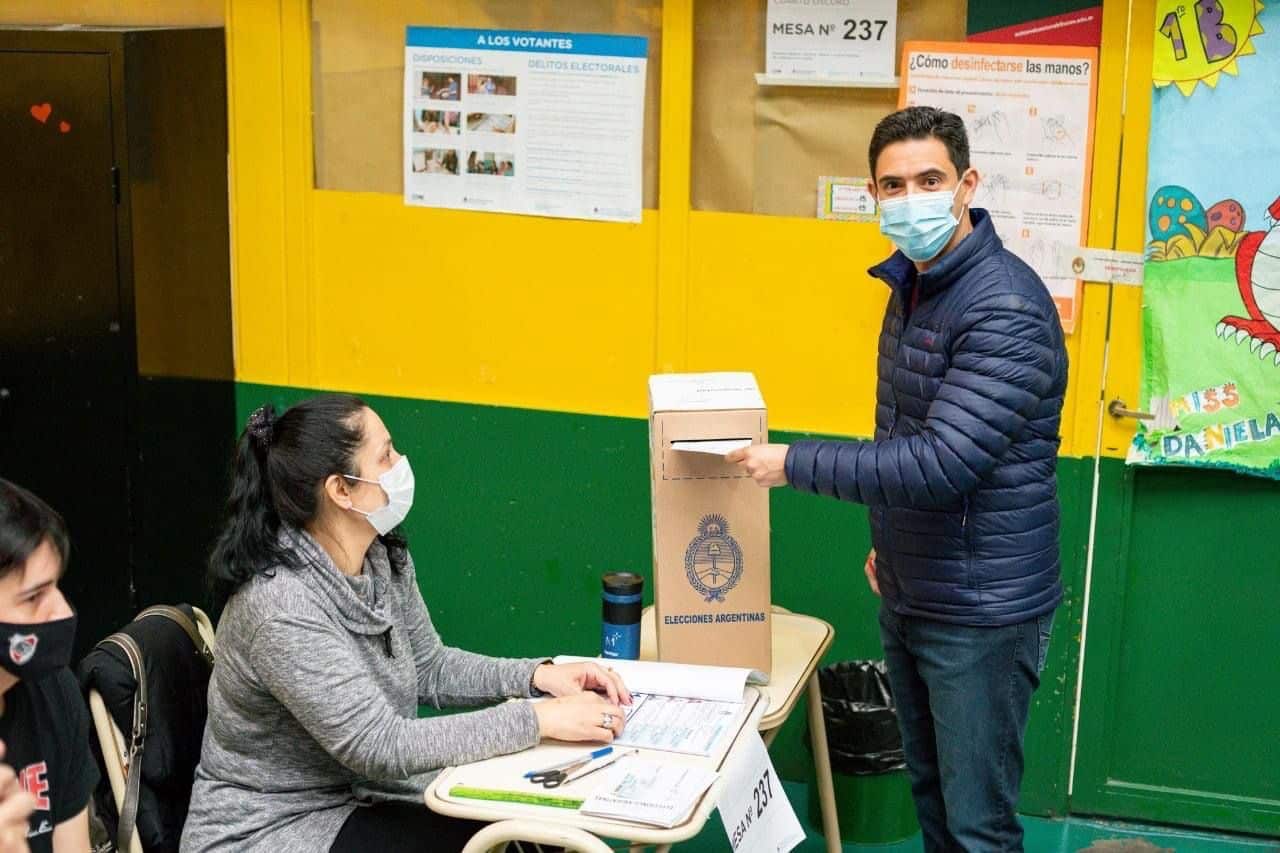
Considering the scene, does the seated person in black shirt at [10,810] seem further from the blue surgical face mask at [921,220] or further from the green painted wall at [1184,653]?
the green painted wall at [1184,653]

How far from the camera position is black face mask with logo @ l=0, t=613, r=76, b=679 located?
6.97 ft

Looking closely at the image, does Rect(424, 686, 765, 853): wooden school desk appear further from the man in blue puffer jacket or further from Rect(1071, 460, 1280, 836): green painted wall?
Rect(1071, 460, 1280, 836): green painted wall

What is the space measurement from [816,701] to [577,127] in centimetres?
164

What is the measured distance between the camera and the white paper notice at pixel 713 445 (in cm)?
293

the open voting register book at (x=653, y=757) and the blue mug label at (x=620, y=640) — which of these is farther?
the blue mug label at (x=620, y=640)

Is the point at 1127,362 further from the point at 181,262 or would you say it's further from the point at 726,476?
the point at 181,262

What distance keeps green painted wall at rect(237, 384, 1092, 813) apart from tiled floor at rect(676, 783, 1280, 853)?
87 millimetres

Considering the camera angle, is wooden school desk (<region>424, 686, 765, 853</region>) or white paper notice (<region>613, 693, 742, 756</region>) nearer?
wooden school desk (<region>424, 686, 765, 853</region>)

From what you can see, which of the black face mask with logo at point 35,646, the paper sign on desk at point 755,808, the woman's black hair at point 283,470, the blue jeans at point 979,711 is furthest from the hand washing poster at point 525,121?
the black face mask with logo at point 35,646

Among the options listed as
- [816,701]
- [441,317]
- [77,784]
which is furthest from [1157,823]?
[77,784]

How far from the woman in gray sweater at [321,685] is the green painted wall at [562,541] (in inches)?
52.8

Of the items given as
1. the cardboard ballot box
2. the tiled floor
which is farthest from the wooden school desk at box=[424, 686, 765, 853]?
the tiled floor

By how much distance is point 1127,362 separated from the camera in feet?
12.5

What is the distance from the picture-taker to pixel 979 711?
2920mm
